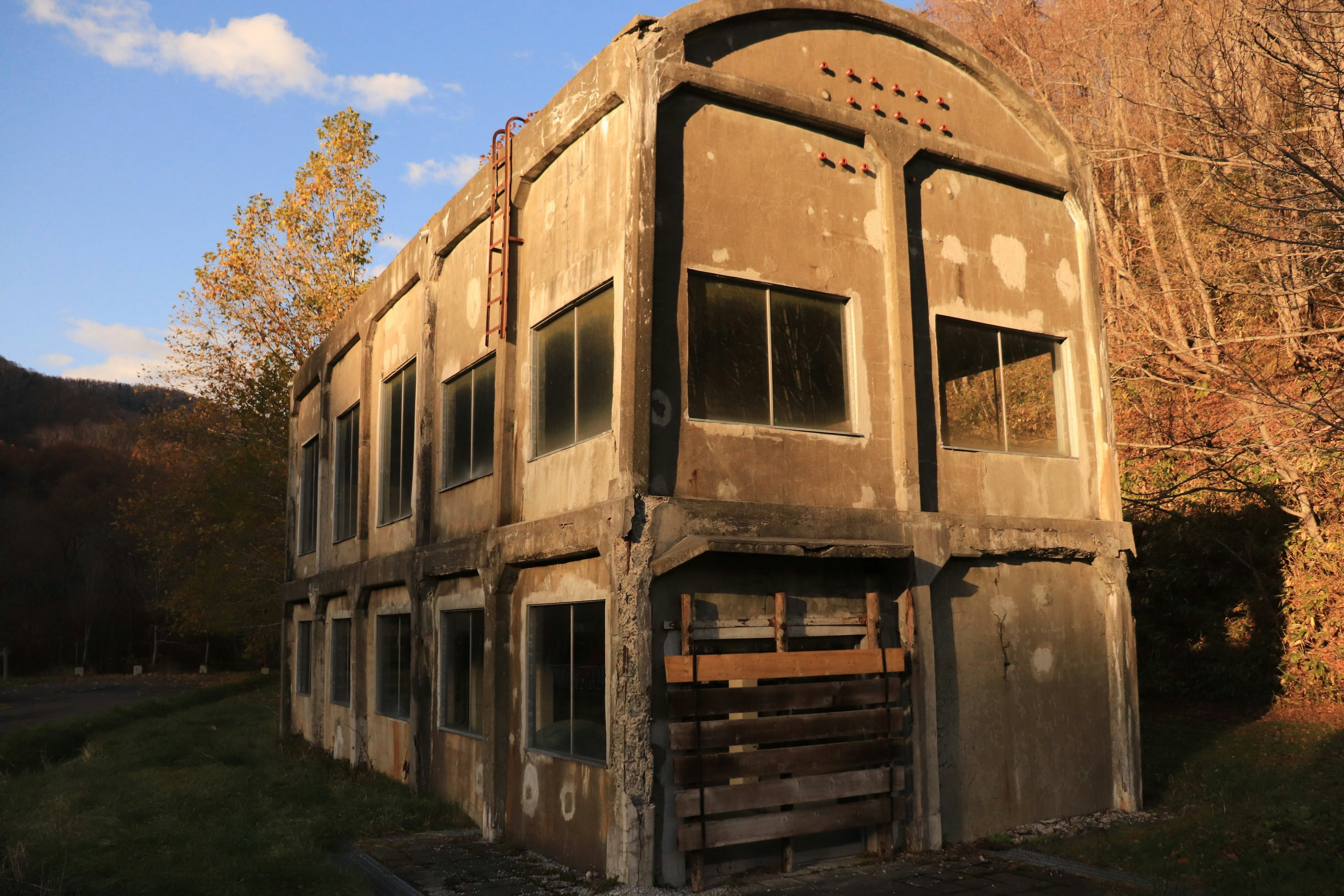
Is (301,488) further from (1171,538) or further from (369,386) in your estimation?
(1171,538)

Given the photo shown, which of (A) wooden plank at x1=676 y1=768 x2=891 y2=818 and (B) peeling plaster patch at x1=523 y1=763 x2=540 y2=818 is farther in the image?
(B) peeling plaster patch at x1=523 y1=763 x2=540 y2=818

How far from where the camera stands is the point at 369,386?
15844 mm

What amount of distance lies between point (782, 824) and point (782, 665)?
122 cm

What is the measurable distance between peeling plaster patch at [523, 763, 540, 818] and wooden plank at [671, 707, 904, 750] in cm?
228

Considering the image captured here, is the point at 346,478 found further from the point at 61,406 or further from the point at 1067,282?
the point at 61,406

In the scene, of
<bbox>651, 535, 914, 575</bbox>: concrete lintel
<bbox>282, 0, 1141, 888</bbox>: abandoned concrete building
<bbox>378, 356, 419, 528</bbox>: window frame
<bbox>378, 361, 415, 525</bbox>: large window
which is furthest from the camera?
<bbox>378, 361, 415, 525</bbox>: large window

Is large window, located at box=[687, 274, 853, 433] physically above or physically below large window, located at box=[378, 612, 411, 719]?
above

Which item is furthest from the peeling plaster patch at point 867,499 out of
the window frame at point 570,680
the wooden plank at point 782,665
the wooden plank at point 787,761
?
the window frame at point 570,680

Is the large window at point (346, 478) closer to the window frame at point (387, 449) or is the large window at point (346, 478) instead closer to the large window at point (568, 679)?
the window frame at point (387, 449)

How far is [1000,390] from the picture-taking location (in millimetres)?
10586

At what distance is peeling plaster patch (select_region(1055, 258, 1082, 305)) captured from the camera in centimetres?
1126

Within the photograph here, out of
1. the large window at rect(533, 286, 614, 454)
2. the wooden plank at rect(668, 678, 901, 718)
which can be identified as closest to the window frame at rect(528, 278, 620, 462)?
the large window at rect(533, 286, 614, 454)

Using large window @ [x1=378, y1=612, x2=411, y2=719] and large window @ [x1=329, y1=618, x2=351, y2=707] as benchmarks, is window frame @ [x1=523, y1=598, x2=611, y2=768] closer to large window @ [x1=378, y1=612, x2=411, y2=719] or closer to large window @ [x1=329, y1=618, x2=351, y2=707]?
large window @ [x1=378, y1=612, x2=411, y2=719]

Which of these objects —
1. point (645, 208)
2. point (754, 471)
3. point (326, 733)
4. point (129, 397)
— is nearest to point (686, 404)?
point (754, 471)
